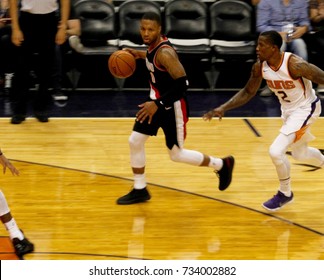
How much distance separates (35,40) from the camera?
403 inches

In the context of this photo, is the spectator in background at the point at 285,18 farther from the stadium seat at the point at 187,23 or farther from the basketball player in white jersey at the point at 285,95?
the basketball player in white jersey at the point at 285,95

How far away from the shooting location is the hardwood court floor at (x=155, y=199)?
644 cm

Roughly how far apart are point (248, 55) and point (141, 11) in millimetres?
1696

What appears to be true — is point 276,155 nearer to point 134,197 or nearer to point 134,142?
point 134,142

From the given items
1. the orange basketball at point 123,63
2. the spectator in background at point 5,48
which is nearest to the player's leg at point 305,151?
the orange basketball at point 123,63

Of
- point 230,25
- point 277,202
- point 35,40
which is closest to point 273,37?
point 277,202

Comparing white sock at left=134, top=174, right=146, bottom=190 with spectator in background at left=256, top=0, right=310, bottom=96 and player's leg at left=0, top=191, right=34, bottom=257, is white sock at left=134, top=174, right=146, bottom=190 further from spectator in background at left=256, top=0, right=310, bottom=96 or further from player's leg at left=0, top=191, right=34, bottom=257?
spectator in background at left=256, top=0, right=310, bottom=96

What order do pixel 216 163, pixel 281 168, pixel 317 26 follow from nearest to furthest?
pixel 281 168, pixel 216 163, pixel 317 26

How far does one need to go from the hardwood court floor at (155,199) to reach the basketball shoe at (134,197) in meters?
0.08

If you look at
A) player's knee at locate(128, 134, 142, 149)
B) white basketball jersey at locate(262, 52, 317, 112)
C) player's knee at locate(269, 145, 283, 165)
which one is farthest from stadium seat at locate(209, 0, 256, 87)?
player's knee at locate(269, 145, 283, 165)

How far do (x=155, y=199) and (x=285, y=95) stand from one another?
5.03 ft

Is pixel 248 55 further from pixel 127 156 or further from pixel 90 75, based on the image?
pixel 127 156

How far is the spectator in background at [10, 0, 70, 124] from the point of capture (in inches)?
400
